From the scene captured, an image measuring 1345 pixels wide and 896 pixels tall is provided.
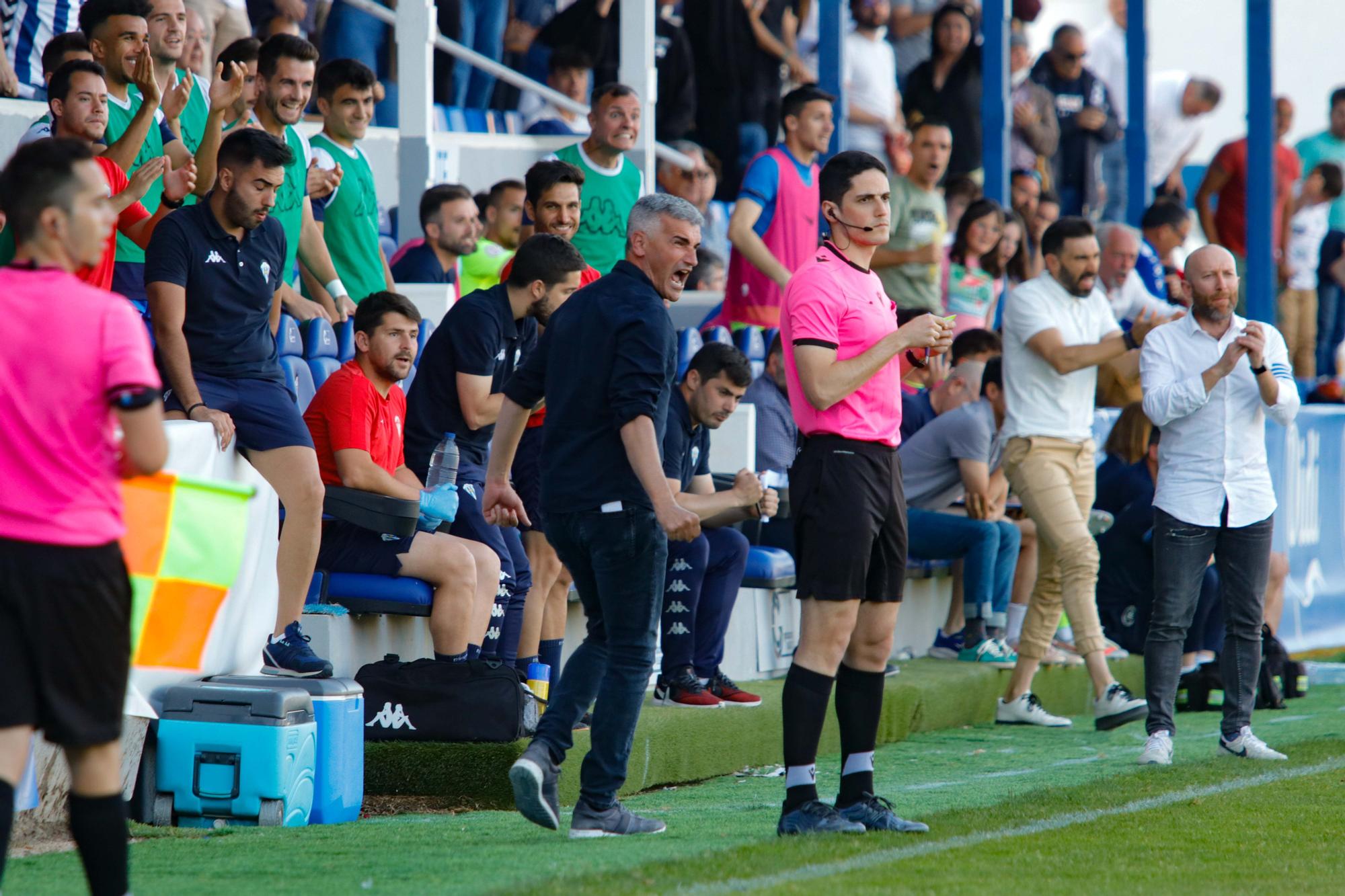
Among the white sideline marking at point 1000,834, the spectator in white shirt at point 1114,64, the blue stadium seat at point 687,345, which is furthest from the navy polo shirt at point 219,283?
the spectator in white shirt at point 1114,64

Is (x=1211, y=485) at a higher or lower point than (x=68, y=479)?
lower

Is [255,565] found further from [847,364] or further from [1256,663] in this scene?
[1256,663]

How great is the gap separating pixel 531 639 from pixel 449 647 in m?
0.57

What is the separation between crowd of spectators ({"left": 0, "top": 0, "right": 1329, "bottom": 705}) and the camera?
6.12 meters

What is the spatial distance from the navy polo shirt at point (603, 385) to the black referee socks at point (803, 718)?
671 mm

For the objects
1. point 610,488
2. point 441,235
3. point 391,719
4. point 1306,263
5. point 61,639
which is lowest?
point 391,719

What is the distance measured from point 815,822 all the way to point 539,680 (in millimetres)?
1907

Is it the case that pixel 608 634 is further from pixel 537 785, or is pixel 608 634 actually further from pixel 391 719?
pixel 391 719

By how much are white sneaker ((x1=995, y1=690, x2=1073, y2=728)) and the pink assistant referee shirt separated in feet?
13.4

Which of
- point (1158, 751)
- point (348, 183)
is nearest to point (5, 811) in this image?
point (1158, 751)

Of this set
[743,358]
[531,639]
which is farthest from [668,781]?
[743,358]

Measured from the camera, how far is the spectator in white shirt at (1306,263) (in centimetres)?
1559

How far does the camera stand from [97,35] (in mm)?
6816

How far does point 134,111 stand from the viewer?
7.04m
